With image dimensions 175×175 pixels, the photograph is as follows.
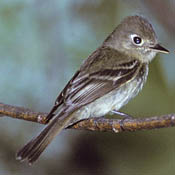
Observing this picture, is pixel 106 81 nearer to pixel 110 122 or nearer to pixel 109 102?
pixel 109 102

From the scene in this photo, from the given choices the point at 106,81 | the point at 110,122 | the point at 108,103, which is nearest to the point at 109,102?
the point at 108,103

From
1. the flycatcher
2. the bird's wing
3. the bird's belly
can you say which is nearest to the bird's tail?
the flycatcher

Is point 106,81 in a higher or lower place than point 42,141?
higher

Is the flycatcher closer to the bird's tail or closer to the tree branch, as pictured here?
the bird's tail

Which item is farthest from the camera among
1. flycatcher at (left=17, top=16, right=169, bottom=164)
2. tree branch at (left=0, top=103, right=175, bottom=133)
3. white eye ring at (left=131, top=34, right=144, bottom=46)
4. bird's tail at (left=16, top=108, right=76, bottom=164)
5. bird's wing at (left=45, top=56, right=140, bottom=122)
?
white eye ring at (left=131, top=34, right=144, bottom=46)

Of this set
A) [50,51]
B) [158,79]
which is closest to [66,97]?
[158,79]

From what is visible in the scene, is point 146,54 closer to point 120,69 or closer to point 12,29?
point 120,69

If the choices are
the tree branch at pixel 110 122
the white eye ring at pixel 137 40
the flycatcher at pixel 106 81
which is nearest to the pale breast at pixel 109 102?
the flycatcher at pixel 106 81
